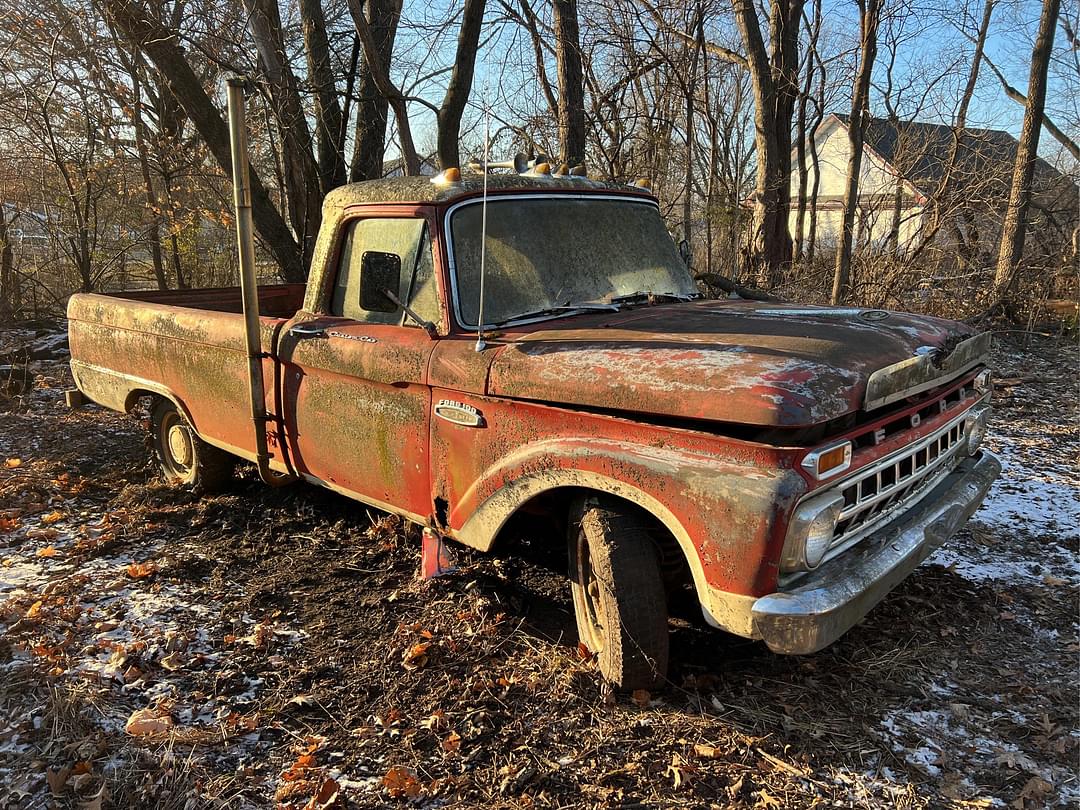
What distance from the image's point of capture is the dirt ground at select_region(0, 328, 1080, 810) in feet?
8.08

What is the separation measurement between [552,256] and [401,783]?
7.53ft

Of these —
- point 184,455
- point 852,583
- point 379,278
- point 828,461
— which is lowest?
point 184,455

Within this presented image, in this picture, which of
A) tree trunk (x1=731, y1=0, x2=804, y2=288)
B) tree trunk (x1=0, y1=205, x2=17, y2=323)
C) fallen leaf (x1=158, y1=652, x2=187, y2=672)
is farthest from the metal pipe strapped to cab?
tree trunk (x1=0, y1=205, x2=17, y2=323)

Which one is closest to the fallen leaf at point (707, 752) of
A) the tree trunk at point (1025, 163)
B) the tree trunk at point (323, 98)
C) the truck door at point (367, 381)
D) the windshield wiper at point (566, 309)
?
the truck door at point (367, 381)

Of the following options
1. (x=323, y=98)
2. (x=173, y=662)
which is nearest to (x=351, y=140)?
(x=323, y=98)

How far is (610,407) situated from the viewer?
2568mm

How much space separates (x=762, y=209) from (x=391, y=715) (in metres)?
9.34

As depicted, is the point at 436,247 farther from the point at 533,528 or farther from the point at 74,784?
the point at 74,784

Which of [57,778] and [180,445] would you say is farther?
[180,445]

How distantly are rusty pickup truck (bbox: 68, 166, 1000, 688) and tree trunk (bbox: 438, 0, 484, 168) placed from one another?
4.62 meters

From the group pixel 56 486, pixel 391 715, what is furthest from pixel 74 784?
pixel 56 486

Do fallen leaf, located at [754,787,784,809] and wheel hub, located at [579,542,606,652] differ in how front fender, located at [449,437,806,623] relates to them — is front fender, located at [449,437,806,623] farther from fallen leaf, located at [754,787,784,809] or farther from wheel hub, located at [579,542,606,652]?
fallen leaf, located at [754,787,784,809]

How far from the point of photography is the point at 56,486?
525 centimetres

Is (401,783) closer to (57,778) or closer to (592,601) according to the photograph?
(592,601)
